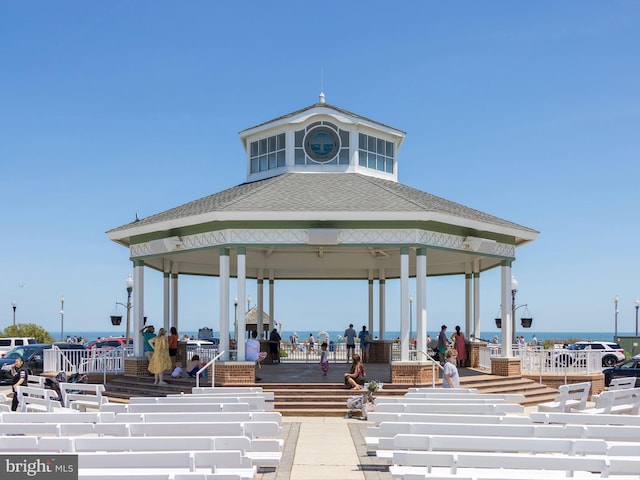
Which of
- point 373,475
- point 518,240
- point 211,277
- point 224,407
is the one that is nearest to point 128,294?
point 211,277

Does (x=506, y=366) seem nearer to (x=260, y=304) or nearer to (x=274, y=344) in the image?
(x=274, y=344)

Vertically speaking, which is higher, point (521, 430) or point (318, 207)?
point (318, 207)

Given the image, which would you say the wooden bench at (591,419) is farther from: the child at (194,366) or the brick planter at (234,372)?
the child at (194,366)

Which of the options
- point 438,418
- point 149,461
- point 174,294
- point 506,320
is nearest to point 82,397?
point 438,418

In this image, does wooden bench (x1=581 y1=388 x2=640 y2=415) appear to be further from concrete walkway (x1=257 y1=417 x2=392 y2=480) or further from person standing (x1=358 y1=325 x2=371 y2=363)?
person standing (x1=358 y1=325 x2=371 y2=363)

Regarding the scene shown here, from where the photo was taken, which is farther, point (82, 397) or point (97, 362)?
point (97, 362)

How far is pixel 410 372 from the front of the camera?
18969 mm

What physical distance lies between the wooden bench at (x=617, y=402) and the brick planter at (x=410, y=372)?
16.1ft

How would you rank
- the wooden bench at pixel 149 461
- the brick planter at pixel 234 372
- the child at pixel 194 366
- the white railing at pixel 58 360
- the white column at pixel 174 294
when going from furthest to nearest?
the white column at pixel 174 294
the white railing at pixel 58 360
the child at pixel 194 366
the brick planter at pixel 234 372
the wooden bench at pixel 149 461

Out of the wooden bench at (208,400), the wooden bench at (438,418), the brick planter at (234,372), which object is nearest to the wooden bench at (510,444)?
the wooden bench at (438,418)

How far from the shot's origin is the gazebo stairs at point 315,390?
698 inches

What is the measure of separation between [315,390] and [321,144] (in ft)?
29.3

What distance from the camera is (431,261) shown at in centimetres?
2762

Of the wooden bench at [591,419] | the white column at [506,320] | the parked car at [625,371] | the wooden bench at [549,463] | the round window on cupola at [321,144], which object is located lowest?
the parked car at [625,371]
